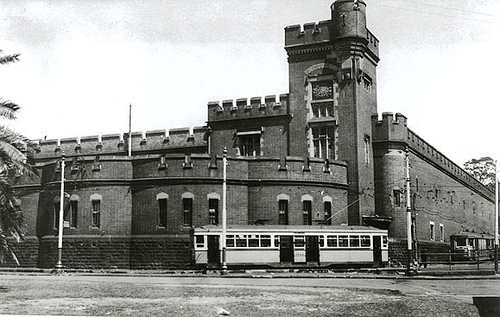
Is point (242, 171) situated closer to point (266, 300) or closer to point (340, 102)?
point (340, 102)

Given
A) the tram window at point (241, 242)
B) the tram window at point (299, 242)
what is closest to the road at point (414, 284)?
the tram window at point (241, 242)

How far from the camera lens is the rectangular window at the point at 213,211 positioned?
1501 inches

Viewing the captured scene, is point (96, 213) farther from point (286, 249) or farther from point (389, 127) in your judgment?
point (389, 127)

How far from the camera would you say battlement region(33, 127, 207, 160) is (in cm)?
4759

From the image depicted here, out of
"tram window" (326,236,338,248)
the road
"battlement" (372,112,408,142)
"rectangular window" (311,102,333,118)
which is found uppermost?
"rectangular window" (311,102,333,118)

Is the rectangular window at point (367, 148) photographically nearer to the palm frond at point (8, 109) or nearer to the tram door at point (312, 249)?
the tram door at point (312, 249)

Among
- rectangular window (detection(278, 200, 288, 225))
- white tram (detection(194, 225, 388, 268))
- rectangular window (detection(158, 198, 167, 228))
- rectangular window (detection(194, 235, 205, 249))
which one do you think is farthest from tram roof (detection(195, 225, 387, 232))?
rectangular window (detection(158, 198, 167, 228))

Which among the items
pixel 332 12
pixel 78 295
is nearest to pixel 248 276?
pixel 78 295

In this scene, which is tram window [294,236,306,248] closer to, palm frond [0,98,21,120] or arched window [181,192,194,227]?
arched window [181,192,194,227]

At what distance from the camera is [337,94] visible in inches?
1702

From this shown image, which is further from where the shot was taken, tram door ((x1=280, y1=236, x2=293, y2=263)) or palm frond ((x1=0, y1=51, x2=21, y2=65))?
tram door ((x1=280, y1=236, x2=293, y2=263))

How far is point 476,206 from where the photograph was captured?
6819 cm

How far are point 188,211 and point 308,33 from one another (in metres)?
15.2

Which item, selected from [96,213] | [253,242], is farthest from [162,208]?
[253,242]
